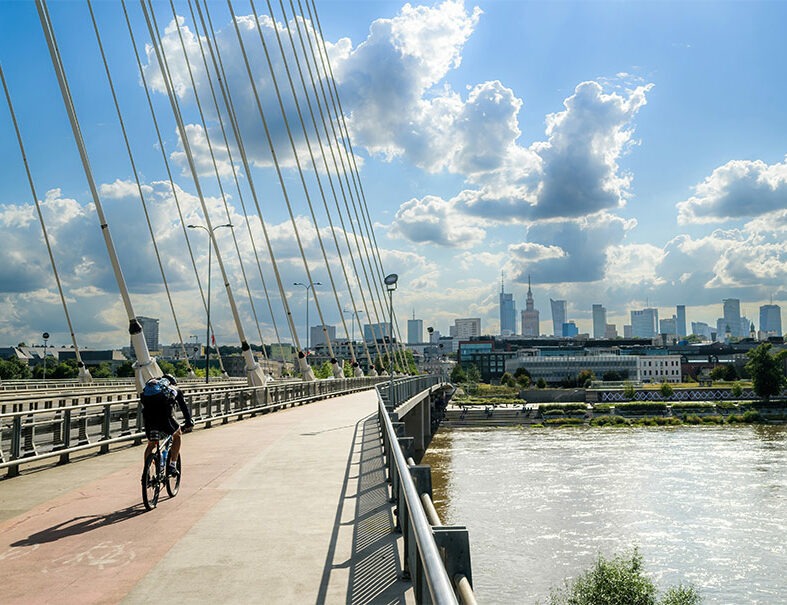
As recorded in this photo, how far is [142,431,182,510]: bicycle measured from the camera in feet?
30.5

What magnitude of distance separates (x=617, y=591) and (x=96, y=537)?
57.5 ft

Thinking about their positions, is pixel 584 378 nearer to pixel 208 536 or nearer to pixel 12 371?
pixel 12 371

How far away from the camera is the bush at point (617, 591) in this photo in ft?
70.2

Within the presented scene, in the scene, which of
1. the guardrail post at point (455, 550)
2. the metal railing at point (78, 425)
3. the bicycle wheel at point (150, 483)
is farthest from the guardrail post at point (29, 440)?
the guardrail post at point (455, 550)

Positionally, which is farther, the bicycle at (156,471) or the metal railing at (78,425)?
the metal railing at (78,425)

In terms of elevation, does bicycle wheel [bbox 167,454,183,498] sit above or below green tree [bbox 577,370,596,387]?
above

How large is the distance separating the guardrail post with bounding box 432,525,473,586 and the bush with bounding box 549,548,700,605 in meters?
18.7

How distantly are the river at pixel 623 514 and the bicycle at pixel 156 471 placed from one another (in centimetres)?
1465

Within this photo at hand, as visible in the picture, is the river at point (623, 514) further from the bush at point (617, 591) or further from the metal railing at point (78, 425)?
the metal railing at point (78, 425)

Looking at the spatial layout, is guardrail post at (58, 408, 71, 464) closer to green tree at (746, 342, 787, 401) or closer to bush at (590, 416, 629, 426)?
bush at (590, 416, 629, 426)

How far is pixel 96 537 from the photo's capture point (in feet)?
25.8

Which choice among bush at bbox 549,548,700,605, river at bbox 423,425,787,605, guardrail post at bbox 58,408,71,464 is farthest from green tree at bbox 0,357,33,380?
guardrail post at bbox 58,408,71,464

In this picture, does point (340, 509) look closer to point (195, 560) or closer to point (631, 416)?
point (195, 560)

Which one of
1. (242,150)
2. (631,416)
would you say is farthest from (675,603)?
(631,416)
